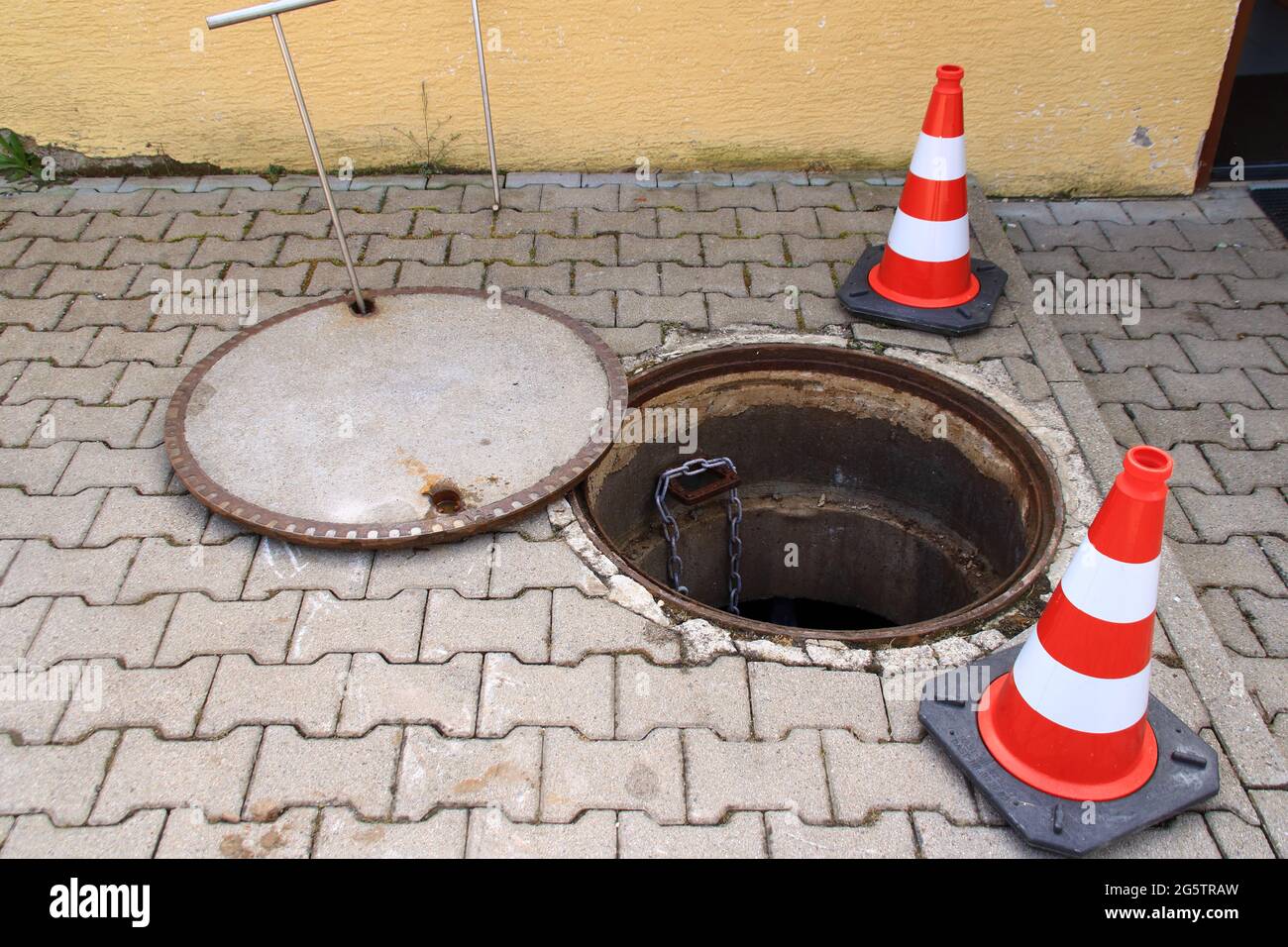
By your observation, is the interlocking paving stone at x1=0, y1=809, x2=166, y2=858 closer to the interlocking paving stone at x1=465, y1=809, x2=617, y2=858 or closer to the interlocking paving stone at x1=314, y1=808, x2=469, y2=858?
the interlocking paving stone at x1=314, y1=808, x2=469, y2=858

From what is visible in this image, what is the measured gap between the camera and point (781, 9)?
13.8 feet

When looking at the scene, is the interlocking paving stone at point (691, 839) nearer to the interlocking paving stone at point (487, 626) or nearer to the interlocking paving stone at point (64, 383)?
the interlocking paving stone at point (487, 626)

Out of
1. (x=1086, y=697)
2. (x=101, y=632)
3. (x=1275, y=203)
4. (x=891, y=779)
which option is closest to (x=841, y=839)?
(x=891, y=779)

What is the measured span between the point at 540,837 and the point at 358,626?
78 cm

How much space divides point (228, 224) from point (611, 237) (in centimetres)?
156

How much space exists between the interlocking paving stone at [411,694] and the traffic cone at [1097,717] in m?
1.12

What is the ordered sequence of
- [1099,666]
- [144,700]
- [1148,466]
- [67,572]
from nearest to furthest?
1. [1148,466]
2. [1099,666]
3. [144,700]
4. [67,572]

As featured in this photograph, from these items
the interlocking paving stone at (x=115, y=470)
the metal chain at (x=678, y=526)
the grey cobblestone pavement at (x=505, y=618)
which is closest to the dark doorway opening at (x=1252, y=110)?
the grey cobblestone pavement at (x=505, y=618)

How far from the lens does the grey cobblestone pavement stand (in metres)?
2.25

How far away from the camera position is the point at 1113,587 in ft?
6.99

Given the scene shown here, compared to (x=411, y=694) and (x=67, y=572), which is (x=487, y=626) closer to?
(x=411, y=694)

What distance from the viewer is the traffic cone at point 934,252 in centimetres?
352

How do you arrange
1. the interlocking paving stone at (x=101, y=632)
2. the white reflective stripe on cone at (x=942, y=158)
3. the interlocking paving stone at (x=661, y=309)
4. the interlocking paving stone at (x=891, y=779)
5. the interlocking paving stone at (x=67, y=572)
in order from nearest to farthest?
the interlocking paving stone at (x=891, y=779)
the interlocking paving stone at (x=101, y=632)
the interlocking paving stone at (x=67, y=572)
the white reflective stripe on cone at (x=942, y=158)
the interlocking paving stone at (x=661, y=309)

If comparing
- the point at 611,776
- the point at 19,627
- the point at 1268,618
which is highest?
the point at 19,627
